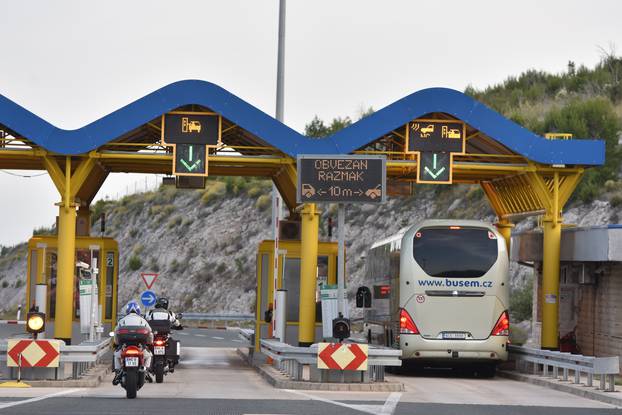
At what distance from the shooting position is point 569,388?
2583cm

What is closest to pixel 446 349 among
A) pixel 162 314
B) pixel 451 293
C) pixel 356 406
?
pixel 451 293

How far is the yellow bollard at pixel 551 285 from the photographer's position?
32219 millimetres

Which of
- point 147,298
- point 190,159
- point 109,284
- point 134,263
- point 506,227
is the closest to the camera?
point 190,159

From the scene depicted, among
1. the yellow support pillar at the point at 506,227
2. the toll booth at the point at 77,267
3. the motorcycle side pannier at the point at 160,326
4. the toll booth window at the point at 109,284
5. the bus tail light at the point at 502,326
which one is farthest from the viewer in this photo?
the yellow support pillar at the point at 506,227

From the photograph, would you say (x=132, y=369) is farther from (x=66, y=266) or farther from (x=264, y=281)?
(x=264, y=281)

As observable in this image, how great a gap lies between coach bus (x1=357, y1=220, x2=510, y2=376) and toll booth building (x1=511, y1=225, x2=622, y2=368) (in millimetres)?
2294

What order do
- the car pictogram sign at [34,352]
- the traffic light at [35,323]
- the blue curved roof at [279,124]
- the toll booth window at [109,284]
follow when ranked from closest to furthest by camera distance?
the car pictogram sign at [34,352] < the traffic light at [35,323] < the blue curved roof at [279,124] < the toll booth window at [109,284]

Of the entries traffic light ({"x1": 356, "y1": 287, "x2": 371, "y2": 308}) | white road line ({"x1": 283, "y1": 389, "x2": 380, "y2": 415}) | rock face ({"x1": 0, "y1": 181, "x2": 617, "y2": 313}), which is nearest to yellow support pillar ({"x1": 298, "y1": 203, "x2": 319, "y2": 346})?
traffic light ({"x1": 356, "y1": 287, "x2": 371, "y2": 308})

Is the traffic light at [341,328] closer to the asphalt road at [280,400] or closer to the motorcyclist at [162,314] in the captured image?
the asphalt road at [280,400]

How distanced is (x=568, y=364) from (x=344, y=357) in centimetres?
478

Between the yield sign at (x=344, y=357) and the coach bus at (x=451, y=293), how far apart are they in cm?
491

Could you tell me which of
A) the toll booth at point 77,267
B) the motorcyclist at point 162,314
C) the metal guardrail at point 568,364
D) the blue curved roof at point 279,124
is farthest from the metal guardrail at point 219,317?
the motorcyclist at point 162,314

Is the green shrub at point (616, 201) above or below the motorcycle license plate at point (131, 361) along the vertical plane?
above

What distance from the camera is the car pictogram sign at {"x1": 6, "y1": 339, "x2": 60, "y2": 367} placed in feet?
80.1
